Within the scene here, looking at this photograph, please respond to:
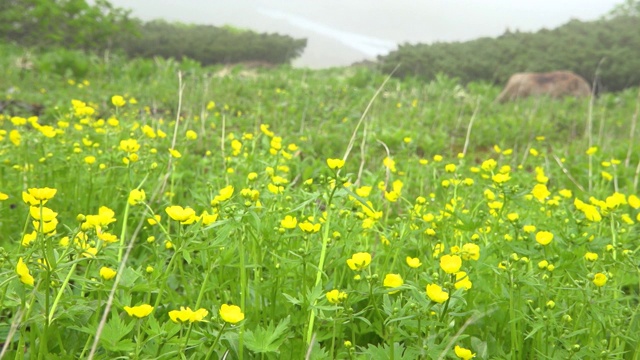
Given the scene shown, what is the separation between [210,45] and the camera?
728 inches

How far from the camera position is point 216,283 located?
1.85 m

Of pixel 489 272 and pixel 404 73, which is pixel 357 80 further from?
pixel 489 272

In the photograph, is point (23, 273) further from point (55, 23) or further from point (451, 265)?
point (55, 23)

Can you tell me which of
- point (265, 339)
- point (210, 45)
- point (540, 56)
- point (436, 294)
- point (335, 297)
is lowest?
point (265, 339)

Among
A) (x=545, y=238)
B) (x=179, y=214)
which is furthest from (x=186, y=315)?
(x=545, y=238)

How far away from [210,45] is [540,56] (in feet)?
34.1

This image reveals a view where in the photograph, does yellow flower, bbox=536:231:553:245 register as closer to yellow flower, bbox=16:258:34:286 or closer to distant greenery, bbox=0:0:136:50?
yellow flower, bbox=16:258:34:286

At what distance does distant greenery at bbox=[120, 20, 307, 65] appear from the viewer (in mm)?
17984

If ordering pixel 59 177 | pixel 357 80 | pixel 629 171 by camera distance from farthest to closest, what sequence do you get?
pixel 357 80
pixel 629 171
pixel 59 177

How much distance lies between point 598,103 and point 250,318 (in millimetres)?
11410

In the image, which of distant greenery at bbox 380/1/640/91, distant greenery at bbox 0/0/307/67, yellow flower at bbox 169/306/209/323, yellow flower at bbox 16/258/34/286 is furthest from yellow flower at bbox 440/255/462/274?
distant greenery at bbox 380/1/640/91

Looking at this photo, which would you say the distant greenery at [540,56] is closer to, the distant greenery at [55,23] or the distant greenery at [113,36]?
the distant greenery at [113,36]

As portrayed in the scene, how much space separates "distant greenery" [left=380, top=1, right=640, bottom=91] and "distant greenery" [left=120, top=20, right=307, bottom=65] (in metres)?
5.48

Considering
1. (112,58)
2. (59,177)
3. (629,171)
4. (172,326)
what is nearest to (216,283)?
(172,326)
